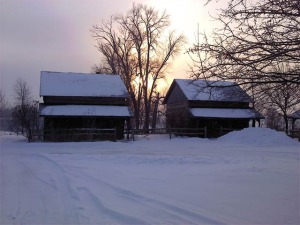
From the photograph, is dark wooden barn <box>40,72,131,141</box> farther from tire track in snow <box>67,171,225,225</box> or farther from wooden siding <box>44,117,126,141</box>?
tire track in snow <box>67,171,225,225</box>

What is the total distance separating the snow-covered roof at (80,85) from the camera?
4062cm

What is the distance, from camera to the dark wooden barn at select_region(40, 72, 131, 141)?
36594 mm

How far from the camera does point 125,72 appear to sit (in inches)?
2472

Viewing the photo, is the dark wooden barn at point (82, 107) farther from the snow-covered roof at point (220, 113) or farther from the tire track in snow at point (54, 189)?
the tire track in snow at point (54, 189)

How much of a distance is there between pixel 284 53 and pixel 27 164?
1261 cm

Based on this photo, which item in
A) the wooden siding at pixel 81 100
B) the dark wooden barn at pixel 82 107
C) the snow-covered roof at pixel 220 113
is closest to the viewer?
the dark wooden barn at pixel 82 107

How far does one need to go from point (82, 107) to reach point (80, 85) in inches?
151

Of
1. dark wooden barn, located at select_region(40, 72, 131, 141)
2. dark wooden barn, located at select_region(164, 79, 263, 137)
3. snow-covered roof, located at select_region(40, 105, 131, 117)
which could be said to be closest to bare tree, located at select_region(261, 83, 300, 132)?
dark wooden barn, located at select_region(40, 72, 131, 141)

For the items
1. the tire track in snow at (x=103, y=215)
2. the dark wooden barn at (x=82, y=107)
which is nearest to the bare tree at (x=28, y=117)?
the dark wooden barn at (x=82, y=107)

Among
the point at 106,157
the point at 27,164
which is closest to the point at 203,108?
the point at 106,157

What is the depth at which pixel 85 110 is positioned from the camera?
127 feet

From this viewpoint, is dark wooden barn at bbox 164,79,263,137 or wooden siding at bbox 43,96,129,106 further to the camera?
dark wooden barn at bbox 164,79,263,137

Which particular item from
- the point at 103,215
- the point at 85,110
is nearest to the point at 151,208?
the point at 103,215

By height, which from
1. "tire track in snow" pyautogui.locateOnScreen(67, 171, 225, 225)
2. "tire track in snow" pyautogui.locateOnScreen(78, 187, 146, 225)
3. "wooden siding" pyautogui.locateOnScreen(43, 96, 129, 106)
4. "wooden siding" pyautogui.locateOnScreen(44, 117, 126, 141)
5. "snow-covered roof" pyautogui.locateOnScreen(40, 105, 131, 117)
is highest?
"wooden siding" pyautogui.locateOnScreen(43, 96, 129, 106)
